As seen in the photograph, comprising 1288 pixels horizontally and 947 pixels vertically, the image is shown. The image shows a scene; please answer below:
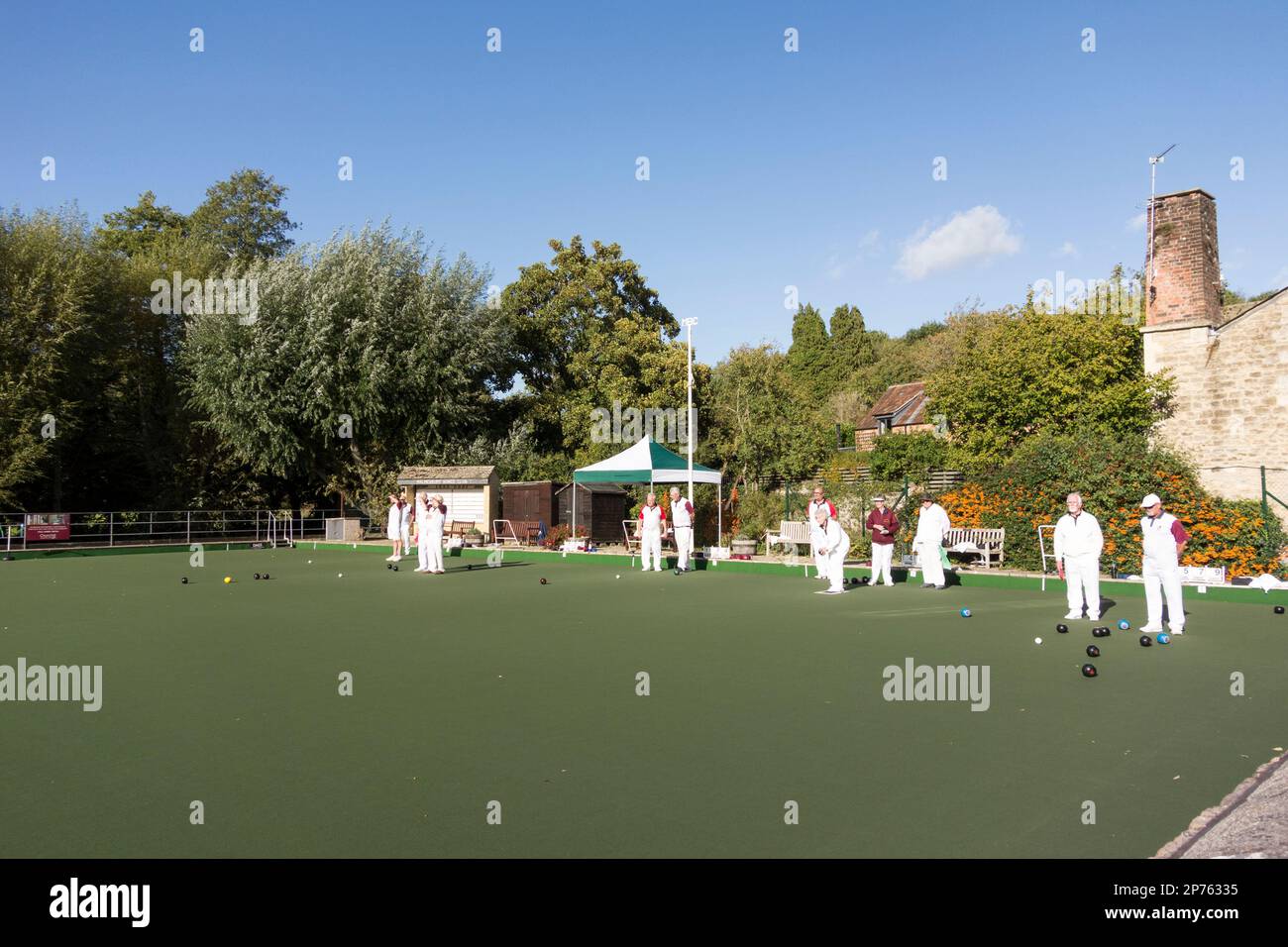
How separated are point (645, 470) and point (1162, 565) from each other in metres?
12.0

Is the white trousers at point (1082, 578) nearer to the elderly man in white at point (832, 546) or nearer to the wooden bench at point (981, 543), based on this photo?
the elderly man in white at point (832, 546)

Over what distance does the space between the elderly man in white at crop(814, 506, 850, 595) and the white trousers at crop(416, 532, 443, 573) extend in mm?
7666

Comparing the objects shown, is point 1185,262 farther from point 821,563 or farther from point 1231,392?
point 821,563

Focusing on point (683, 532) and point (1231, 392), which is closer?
point (683, 532)

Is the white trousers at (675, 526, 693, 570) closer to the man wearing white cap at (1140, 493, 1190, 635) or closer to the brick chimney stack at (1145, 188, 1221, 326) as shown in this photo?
the man wearing white cap at (1140, 493, 1190, 635)

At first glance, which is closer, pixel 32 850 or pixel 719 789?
pixel 32 850

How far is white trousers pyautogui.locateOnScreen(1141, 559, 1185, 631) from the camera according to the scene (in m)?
9.88

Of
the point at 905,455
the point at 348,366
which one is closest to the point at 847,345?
the point at 905,455

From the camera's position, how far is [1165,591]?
1003 cm

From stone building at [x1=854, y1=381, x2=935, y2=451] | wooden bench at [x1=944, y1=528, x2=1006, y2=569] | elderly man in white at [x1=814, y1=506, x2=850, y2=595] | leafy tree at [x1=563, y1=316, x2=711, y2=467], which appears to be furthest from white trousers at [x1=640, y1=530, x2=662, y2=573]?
stone building at [x1=854, y1=381, x2=935, y2=451]
